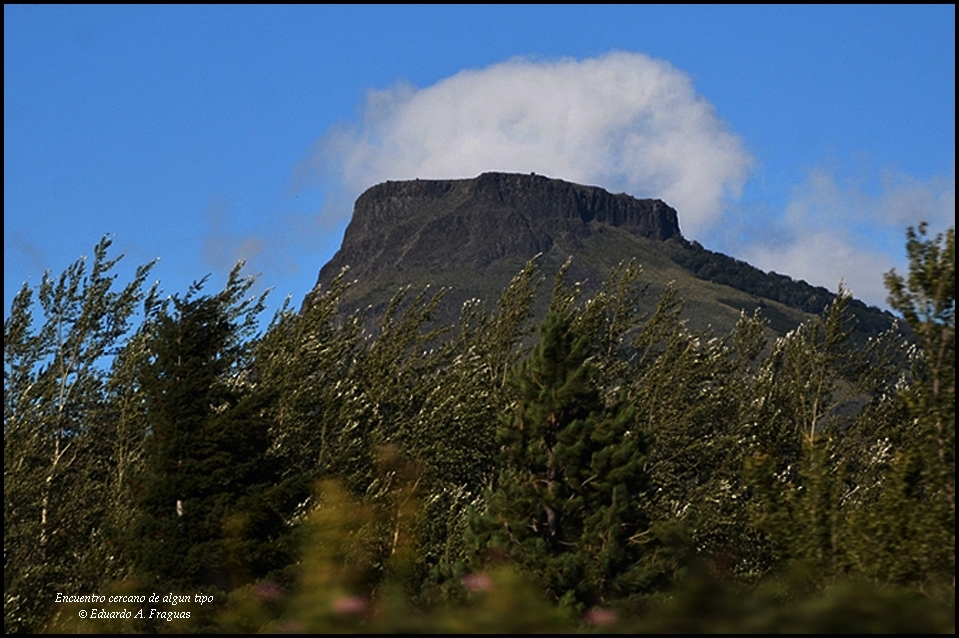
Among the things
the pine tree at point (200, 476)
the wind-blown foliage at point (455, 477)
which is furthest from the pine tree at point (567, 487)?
the pine tree at point (200, 476)

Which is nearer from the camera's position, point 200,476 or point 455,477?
point 200,476

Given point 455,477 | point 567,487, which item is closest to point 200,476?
point 567,487

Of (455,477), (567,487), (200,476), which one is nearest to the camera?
(200,476)

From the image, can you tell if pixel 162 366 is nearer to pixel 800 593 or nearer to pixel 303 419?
pixel 303 419

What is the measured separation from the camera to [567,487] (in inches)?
1057

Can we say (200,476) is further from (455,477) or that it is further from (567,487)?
(455,477)

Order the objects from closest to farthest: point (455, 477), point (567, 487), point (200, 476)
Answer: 1. point (200, 476)
2. point (567, 487)
3. point (455, 477)

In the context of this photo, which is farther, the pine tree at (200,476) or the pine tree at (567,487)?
the pine tree at (567,487)

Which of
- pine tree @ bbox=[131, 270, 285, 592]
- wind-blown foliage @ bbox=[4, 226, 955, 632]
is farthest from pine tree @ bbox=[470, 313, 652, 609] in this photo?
pine tree @ bbox=[131, 270, 285, 592]

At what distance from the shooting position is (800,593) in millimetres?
17219

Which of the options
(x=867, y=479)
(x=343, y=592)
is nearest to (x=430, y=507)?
(x=867, y=479)

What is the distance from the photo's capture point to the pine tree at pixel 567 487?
81.1ft

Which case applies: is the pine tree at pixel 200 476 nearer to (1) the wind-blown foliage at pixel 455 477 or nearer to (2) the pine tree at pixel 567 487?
(1) the wind-blown foliage at pixel 455 477

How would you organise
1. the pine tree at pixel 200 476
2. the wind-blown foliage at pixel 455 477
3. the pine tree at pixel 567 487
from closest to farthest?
the wind-blown foliage at pixel 455 477
the pine tree at pixel 200 476
the pine tree at pixel 567 487
